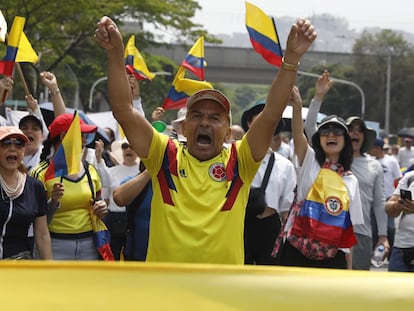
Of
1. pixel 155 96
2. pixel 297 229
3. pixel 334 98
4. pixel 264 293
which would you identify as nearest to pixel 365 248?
pixel 297 229

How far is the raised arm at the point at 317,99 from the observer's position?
19.6 ft

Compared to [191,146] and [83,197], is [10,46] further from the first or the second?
[191,146]

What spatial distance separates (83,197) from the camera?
238 inches

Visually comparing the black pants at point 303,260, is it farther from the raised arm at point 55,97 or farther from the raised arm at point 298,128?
the raised arm at point 55,97

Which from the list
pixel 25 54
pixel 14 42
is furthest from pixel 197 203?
pixel 25 54

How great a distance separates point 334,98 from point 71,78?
3322cm

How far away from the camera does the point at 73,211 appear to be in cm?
600

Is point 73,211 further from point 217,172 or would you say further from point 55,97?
point 217,172

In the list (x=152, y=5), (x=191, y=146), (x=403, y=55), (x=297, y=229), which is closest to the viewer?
(x=191, y=146)

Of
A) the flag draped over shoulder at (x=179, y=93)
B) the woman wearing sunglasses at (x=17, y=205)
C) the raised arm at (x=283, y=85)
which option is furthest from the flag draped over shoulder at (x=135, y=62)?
the raised arm at (x=283, y=85)

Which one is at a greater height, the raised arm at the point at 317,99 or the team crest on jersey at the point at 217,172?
the raised arm at the point at 317,99

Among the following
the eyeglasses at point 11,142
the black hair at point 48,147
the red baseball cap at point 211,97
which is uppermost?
the red baseball cap at point 211,97

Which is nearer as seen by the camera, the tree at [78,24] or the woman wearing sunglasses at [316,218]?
the woman wearing sunglasses at [316,218]

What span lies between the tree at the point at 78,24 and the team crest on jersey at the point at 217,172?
595 inches
